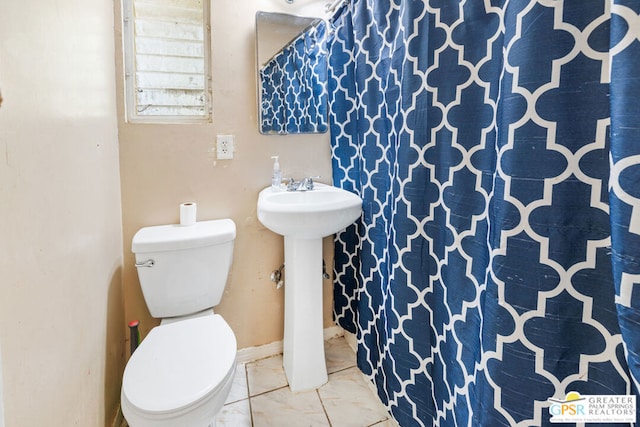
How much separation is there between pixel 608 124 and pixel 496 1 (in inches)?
17.2

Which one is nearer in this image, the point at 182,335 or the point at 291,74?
the point at 182,335

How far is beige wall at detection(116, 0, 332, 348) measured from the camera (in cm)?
151

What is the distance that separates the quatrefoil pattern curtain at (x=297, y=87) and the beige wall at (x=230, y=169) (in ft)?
0.20

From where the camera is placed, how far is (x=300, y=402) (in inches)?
59.9

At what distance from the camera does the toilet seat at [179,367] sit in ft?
3.08

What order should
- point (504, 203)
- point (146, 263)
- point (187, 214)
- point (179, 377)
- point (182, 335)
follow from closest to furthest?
1. point (504, 203)
2. point (179, 377)
3. point (182, 335)
4. point (146, 263)
5. point (187, 214)

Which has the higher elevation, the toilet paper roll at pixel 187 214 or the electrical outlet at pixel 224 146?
the electrical outlet at pixel 224 146

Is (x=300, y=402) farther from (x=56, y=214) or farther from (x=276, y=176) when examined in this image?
(x=56, y=214)

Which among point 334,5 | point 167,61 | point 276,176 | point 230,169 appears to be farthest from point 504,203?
point 167,61

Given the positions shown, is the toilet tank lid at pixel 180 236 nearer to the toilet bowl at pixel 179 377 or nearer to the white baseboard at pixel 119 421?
the toilet bowl at pixel 179 377

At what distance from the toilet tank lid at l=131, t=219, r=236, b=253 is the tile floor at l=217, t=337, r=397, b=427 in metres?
0.76

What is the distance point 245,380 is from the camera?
168 centimetres

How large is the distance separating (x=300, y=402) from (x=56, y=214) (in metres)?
1.25

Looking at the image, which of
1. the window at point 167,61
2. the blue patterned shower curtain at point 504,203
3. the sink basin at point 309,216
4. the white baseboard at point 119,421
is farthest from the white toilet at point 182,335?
the blue patterned shower curtain at point 504,203
